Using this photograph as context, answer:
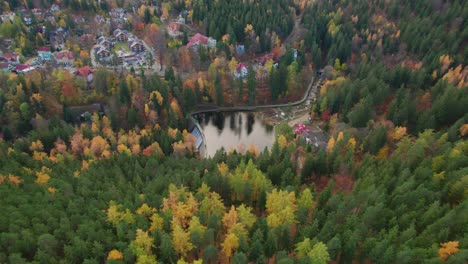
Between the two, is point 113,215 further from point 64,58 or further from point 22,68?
point 64,58

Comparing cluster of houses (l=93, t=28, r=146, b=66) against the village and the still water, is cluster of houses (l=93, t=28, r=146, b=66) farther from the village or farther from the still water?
the still water

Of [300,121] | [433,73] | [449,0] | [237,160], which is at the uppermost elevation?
[449,0]

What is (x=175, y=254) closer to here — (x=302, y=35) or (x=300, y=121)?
(x=300, y=121)

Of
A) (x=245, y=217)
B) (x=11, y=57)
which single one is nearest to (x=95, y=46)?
(x=11, y=57)

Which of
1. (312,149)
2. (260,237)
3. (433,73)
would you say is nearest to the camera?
(260,237)

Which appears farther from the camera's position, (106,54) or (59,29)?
(59,29)

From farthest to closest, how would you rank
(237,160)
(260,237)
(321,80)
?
(321,80), (237,160), (260,237)

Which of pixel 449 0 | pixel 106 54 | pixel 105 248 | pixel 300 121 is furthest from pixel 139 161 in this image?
pixel 449 0
